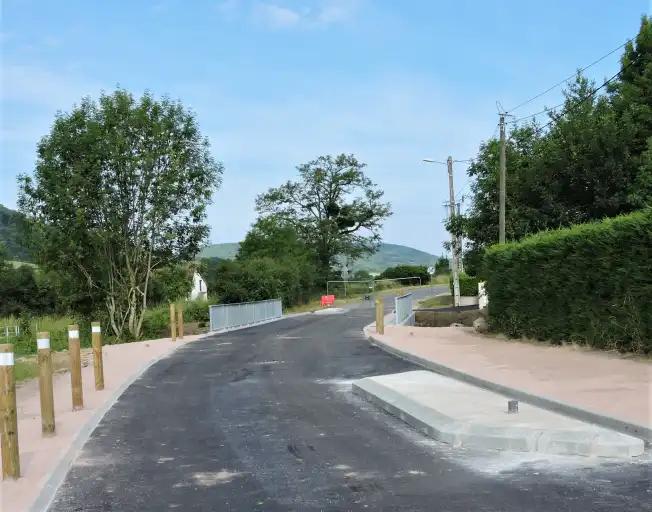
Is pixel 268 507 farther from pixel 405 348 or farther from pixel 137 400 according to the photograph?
pixel 405 348

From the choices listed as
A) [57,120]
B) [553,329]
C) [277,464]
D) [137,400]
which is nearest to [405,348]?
[553,329]

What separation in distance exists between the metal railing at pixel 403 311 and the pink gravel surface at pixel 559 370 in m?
9.11

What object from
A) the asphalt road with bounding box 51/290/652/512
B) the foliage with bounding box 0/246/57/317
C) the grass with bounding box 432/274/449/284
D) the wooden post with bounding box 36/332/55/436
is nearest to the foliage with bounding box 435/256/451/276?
the grass with bounding box 432/274/449/284

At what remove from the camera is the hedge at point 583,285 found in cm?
1314

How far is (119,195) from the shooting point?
32.0m

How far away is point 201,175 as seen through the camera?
33.5 meters

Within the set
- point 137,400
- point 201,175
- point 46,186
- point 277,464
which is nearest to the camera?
point 277,464

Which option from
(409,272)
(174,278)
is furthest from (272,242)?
(174,278)

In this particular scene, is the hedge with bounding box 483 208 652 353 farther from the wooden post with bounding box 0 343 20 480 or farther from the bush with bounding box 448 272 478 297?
the bush with bounding box 448 272 478 297

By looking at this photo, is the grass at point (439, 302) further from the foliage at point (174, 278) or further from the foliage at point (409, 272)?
the foliage at point (409, 272)

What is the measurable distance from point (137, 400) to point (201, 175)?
22739 millimetres

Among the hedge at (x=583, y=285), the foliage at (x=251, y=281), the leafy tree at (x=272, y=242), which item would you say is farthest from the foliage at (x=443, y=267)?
the hedge at (x=583, y=285)

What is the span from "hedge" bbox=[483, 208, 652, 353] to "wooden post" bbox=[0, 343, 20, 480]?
10652 millimetres

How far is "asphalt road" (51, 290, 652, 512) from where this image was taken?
226 inches
